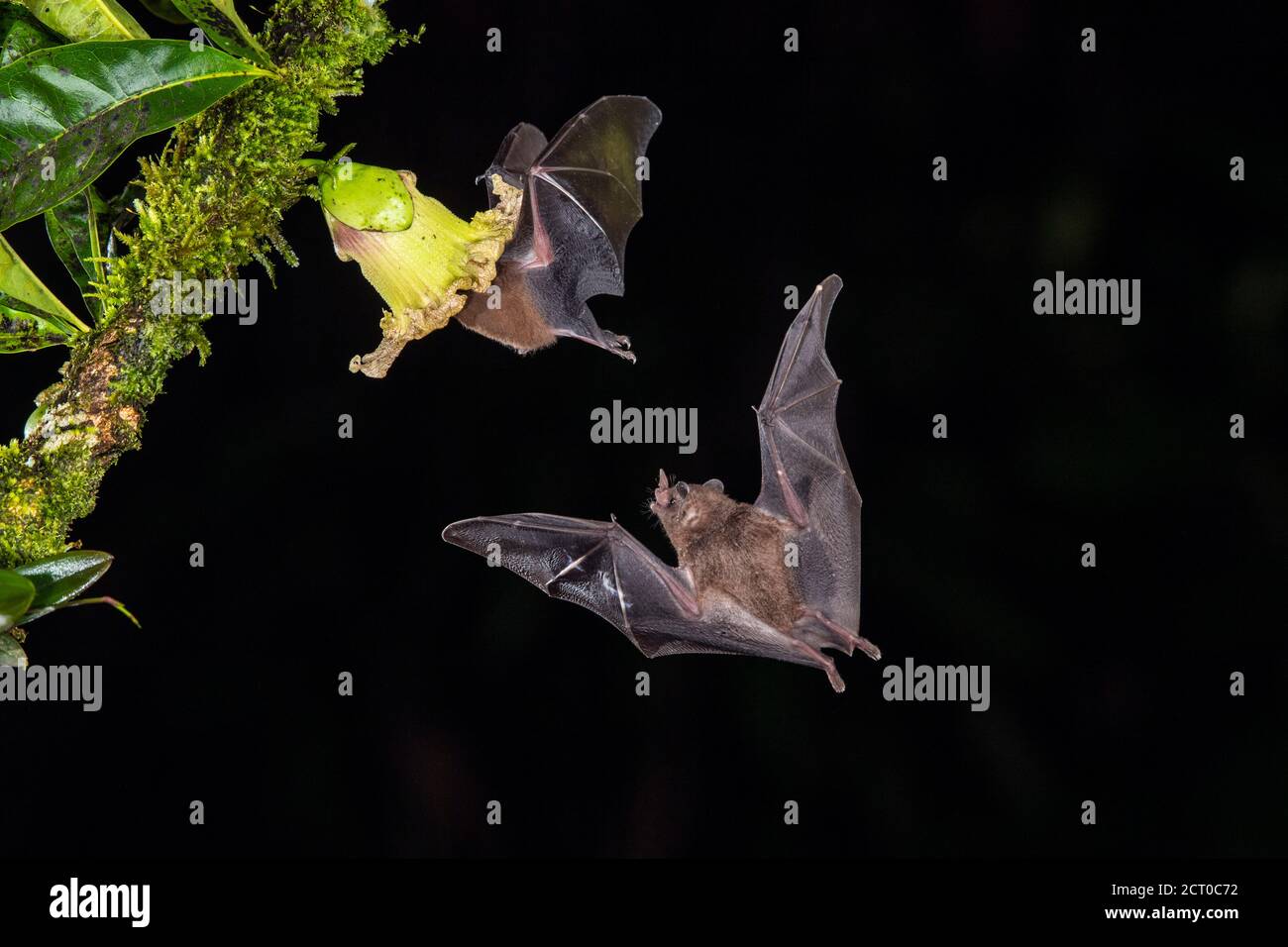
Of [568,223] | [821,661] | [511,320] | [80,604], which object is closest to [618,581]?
[821,661]

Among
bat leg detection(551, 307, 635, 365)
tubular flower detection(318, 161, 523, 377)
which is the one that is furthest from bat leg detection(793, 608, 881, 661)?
tubular flower detection(318, 161, 523, 377)

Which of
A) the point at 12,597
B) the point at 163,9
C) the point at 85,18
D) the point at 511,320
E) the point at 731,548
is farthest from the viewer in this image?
the point at 731,548

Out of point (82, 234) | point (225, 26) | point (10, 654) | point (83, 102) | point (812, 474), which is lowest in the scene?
point (10, 654)

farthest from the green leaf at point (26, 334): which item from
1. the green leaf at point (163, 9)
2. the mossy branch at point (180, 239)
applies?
the green leaf at point (163, 9)

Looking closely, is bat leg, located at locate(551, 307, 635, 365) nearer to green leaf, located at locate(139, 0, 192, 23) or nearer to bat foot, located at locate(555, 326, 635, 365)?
bat foot, located at locate(555, 326, 635, 365)

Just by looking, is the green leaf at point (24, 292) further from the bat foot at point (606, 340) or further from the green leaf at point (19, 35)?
the bat foot at point (606, 340)

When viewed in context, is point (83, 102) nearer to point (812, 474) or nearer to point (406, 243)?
point (406, 243)
